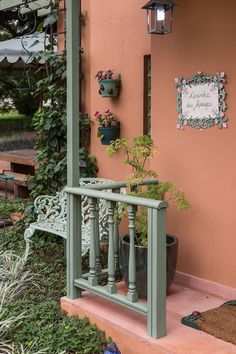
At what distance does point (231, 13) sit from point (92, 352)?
2413mm

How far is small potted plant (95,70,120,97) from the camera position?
4754mm

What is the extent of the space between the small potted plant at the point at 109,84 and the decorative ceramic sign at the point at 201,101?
3.46 feet

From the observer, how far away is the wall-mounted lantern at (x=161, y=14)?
3641 millimetres

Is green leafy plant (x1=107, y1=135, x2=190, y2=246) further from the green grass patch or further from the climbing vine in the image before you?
the climbing vine

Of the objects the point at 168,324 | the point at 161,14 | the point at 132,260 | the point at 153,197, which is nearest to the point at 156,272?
the point at 132,260

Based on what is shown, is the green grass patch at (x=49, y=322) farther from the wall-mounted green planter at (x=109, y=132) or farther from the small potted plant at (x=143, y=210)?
the wall-mounted green planter at (x=109, y=132)

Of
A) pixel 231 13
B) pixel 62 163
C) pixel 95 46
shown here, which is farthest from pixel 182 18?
pixel 62 163

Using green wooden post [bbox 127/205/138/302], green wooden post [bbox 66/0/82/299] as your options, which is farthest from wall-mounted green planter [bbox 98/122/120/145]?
green wooden post [bbox 127/205/138/302]

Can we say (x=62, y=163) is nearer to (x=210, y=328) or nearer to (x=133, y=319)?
(x=133, y=319)

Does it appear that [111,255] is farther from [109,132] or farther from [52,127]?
[52,127]

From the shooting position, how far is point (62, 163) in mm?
5277

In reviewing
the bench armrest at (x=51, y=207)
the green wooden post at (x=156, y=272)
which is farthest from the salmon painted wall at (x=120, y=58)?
the green wooden post at (x=156, y=272)

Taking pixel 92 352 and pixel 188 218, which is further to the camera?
pixel 188 218

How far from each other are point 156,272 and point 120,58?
8.34ft
